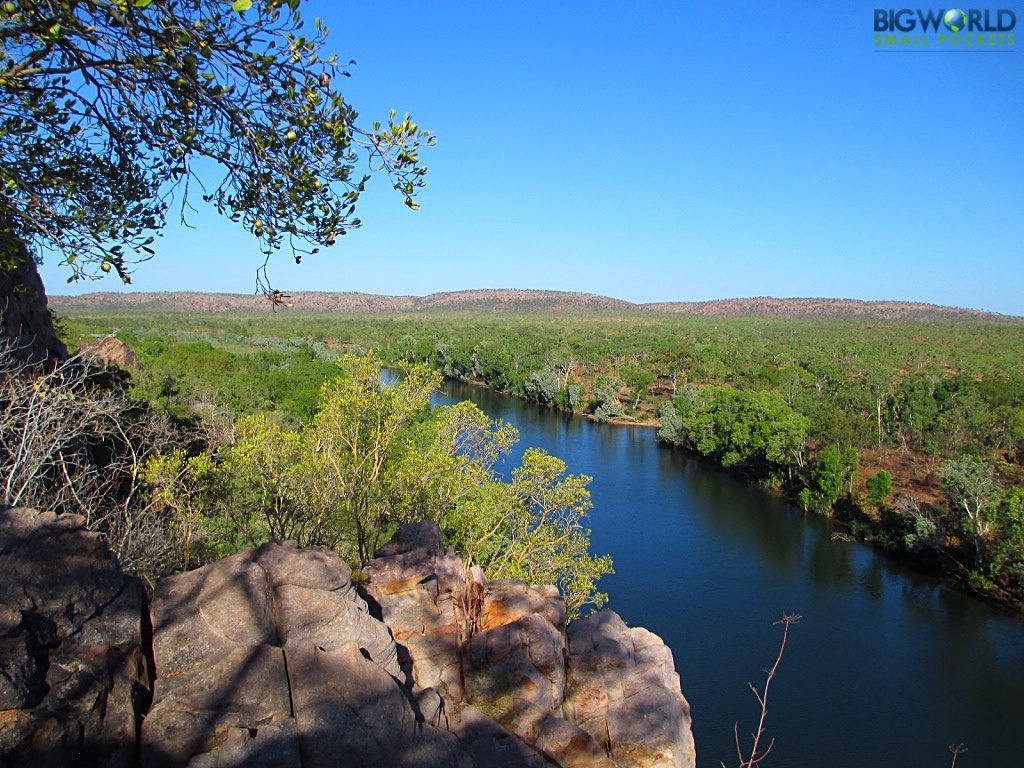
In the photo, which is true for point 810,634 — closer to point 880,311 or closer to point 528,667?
point 528,667

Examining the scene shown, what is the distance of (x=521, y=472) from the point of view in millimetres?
15898

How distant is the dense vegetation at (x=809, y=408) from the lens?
97.9 feet

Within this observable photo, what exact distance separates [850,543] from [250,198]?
34.0 meters

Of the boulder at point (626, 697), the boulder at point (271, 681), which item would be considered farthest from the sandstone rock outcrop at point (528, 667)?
the boulder at point (271, 681)

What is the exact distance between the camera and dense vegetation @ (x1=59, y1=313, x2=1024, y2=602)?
97.9ft

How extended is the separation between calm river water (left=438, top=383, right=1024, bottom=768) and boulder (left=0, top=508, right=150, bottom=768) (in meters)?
15.8

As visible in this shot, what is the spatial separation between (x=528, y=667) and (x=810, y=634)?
775 inches

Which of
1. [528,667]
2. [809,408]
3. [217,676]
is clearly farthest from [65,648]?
[809,408]

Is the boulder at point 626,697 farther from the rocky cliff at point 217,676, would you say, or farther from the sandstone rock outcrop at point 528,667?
the rocky cliff at point 217,676

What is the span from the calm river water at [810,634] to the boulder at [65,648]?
1584cm

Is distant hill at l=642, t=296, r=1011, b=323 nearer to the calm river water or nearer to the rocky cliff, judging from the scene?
the calm river water

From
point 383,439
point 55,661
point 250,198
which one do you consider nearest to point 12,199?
point 250,198

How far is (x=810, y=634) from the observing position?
24375mm

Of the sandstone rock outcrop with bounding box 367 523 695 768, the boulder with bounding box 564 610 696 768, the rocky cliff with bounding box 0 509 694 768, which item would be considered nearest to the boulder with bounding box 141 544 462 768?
the rocky cliff with bounding box 0 509 694 768
